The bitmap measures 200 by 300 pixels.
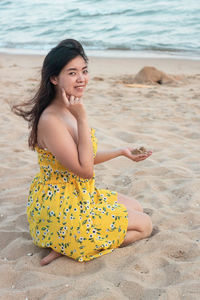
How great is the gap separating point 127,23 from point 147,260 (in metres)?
14.1

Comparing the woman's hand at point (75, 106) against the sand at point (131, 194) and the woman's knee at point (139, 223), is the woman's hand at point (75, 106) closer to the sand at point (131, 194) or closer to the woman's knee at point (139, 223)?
the woman's knee at point (139, 223)

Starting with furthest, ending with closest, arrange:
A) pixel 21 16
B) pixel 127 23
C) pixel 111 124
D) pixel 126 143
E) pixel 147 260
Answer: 1. pixel 21 16
2. pixel 127 23
3. pixel 111 124
4. pixel 126 143
5. pixel 147 260

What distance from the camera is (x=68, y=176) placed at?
248 centimetres

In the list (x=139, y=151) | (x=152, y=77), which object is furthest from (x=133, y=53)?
(x=139, y=151)

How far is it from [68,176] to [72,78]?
60cm

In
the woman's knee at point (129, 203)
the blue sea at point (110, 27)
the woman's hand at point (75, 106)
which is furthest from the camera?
the blue sea at point (110, 27)

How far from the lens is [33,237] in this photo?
2582 millimetres

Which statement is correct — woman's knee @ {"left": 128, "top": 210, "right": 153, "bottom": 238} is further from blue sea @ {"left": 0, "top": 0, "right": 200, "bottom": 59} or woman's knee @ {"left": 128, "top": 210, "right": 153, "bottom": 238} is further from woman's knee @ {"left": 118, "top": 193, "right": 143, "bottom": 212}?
blue sea @ {"left": 0, "top": 0, "right": 200, "bottom": 59}

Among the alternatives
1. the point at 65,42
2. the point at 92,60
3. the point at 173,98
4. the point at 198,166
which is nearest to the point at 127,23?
the point at 92,60

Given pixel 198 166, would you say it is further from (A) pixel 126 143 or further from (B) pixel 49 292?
(B) pixel 49 292

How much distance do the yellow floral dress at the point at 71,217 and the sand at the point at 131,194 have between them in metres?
0.09

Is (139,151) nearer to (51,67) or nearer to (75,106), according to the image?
(75,106)

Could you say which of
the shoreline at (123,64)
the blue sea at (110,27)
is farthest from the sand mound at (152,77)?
the blue sea at (110,27)

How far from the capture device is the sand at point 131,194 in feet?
7.04
